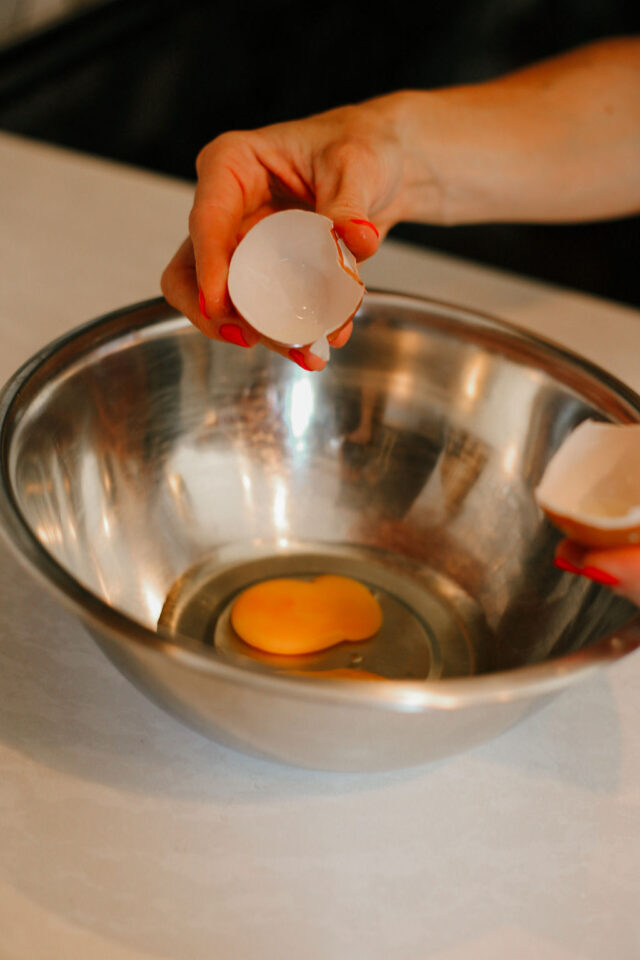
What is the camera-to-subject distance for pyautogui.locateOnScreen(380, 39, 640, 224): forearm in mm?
997

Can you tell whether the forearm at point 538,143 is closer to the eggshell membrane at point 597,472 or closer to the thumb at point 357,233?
the thumb at point 357,233

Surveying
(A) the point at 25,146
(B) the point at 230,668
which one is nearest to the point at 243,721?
(B) the point at 230,668

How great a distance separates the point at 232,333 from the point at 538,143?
21.1 inches

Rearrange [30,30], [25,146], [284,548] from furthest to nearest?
[30,30]
[25,146]
[284,548]

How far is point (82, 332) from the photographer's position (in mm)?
763

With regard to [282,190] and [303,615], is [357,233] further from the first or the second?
[303,615]

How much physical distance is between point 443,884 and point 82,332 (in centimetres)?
49

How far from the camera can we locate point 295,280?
2.40 ft

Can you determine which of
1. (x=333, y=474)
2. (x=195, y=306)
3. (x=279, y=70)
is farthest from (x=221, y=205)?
(x=279, y=70)

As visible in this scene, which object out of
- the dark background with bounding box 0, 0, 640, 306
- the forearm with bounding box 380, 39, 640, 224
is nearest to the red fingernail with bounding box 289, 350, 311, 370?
the forearm with bounding box 380, 39, 640, 224

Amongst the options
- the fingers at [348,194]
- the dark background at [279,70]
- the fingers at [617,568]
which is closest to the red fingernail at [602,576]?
the fingers at [617,568]

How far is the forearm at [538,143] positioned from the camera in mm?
997

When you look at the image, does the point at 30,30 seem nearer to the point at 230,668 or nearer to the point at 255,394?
the point at 255,394

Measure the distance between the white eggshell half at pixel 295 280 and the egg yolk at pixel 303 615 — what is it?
0.20 m
